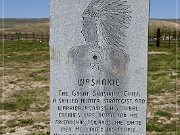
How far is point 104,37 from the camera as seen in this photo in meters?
4.20

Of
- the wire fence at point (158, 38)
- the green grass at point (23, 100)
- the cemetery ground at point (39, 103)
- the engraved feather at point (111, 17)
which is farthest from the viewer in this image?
the wire fence at point (158, 38)

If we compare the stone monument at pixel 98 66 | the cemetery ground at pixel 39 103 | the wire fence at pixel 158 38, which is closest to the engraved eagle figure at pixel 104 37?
the stone monument at pixel 98 66

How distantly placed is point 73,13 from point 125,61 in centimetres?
79

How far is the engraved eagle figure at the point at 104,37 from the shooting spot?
4152 mm

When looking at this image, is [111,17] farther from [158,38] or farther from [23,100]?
[158,38]

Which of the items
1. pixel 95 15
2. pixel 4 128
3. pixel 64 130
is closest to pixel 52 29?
pixel 95 15

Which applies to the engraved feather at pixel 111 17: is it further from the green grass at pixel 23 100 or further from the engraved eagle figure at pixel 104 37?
the green grass at pixel 23 100

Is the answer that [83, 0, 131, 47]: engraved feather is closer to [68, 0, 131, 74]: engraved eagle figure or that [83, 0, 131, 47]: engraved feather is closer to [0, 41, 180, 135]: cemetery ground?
[68, 0, 131, 74]: engraved eagle figure

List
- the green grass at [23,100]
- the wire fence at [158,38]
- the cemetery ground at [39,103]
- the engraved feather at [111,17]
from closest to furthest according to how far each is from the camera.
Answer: the engraved feather at [111,17] → the cemetery ground at [39,103] → the green grass at [23,100] → the wire fence at [158,38]

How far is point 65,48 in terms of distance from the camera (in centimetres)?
422

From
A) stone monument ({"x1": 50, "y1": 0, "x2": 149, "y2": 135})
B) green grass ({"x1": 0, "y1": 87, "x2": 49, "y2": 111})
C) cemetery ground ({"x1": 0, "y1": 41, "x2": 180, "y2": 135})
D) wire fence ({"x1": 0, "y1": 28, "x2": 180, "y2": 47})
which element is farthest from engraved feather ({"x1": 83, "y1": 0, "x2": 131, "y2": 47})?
wire fence ({"x1": 0, "y1": 28, "x2": 180, "y2": 47})

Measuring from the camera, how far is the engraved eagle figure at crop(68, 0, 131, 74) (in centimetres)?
415

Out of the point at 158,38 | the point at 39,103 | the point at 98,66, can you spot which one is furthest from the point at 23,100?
the point at 158,38

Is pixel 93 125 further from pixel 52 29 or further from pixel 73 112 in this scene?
pixel 52 29
